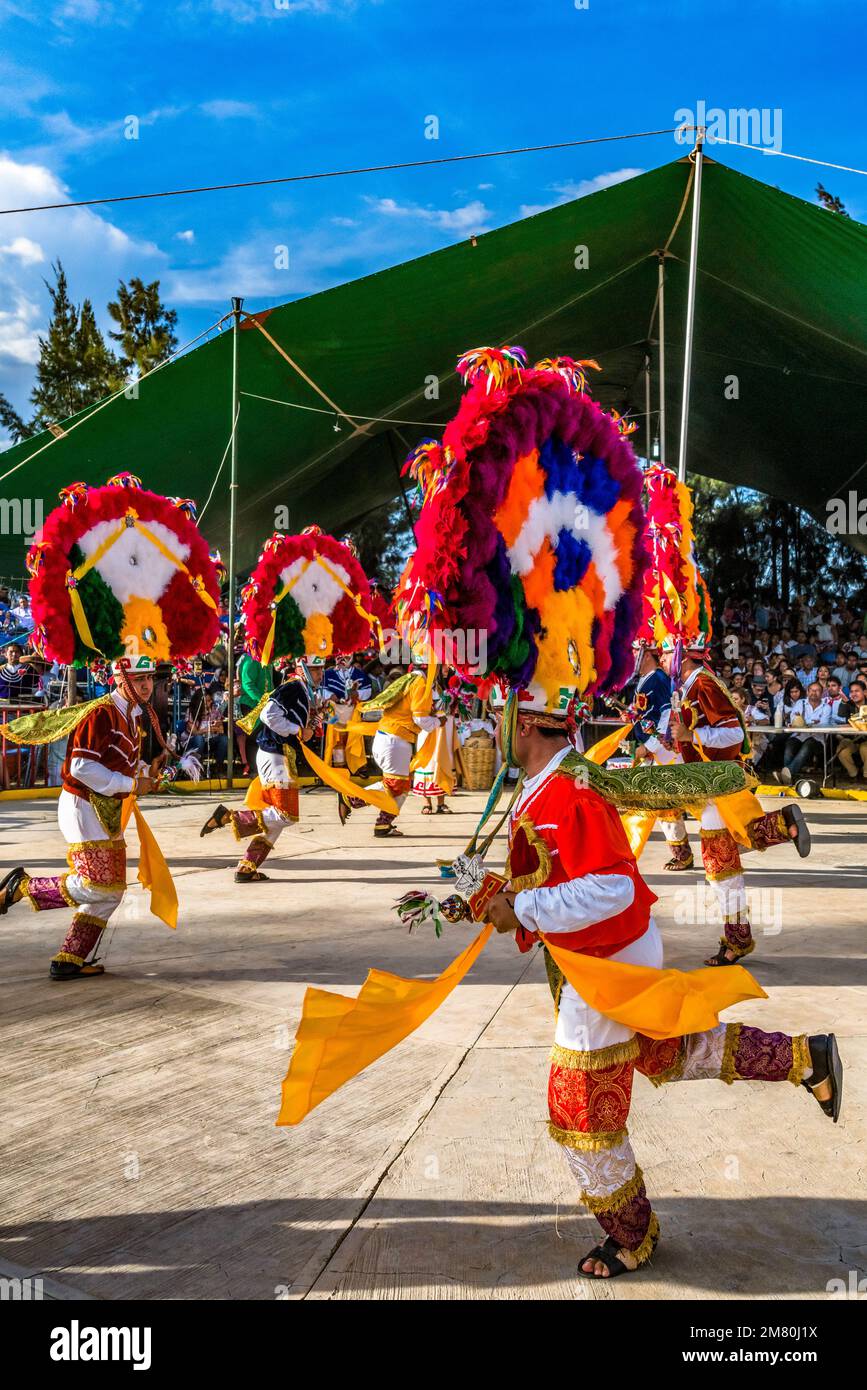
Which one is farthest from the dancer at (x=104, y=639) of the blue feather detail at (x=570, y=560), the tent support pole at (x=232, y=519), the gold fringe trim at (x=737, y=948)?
the tent support pole at (x=232, y=519)

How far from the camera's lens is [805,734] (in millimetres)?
13734

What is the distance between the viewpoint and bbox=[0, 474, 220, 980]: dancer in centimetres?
516

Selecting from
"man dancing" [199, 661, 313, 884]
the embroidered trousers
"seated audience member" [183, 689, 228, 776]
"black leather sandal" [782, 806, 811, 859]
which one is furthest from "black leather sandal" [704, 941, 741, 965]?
"seated audience member" [183, 689, 228, 776]

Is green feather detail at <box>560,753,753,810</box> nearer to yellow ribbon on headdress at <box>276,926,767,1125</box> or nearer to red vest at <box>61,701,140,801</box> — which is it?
yellow ribbon on headdress at <box>276,926,767,1125</box>

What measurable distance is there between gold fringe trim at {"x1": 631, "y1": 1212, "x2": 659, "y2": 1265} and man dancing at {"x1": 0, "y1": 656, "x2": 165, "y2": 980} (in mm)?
3352

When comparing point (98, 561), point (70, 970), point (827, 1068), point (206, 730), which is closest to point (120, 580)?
point (98, 561)

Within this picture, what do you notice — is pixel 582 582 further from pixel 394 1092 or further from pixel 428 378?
pixel 428 378

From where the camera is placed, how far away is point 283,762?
7.91m

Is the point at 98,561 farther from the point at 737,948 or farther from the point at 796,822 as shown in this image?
the point at 796,822

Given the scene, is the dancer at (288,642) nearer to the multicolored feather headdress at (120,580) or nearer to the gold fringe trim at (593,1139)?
the multicolored feather headdress at (120,580)

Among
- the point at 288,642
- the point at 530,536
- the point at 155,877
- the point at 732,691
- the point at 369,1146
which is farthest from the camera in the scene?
the point at 732,691

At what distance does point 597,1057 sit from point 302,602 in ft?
20.9

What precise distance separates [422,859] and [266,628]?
7.79 ft

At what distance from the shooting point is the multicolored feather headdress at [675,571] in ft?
17.9
